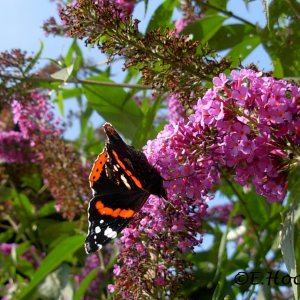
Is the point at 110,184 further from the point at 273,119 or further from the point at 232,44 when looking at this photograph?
the point at 232,44

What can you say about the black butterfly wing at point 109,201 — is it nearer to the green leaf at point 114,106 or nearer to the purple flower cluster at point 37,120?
the green leaf at point 114,106

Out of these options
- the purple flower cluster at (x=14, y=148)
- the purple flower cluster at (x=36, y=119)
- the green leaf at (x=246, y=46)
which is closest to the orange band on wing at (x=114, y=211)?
A: the green leaf at (x=246, y=46)

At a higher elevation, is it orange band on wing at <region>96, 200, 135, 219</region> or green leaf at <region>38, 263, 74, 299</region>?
green leaf at <region>38, 263, 74, 299</region>

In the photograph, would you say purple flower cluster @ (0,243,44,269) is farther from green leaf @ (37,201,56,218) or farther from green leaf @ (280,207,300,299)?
green leaf @ (280,207,300,299)

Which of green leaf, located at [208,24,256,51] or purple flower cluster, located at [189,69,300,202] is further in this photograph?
green leaf, located at [208,24,256,51]

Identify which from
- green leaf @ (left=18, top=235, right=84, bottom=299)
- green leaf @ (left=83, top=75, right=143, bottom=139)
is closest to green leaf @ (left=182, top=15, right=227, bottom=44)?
green leaf @ (left=83, top=75, right=143, bottom=139)

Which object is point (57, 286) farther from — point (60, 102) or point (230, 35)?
point (230, 35)
